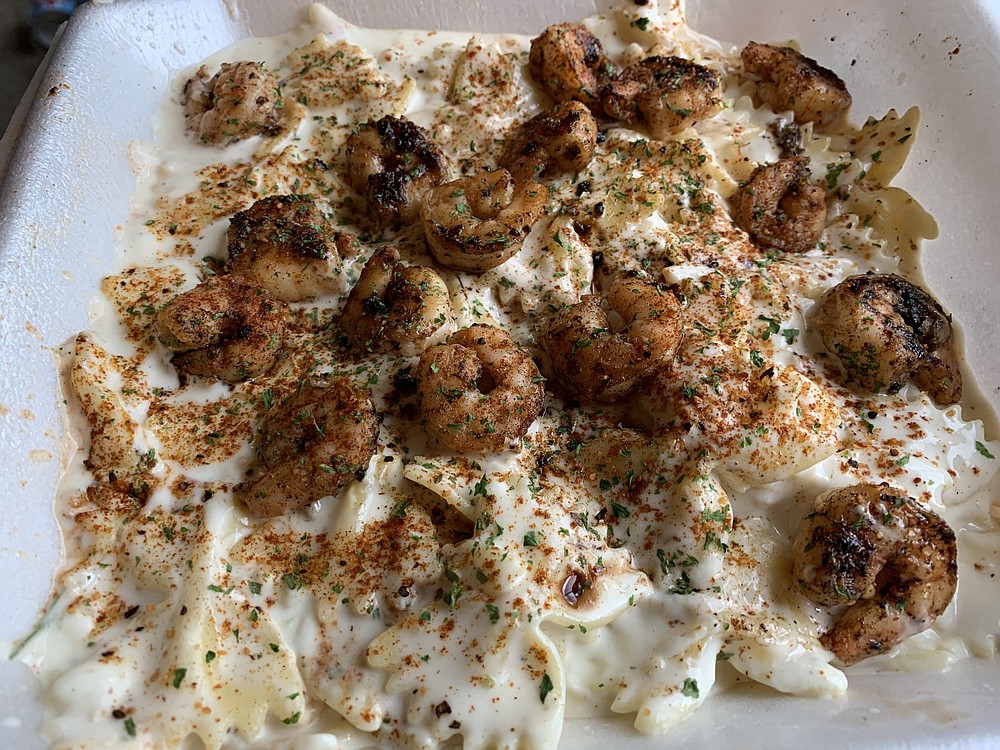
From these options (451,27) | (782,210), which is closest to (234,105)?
(451,27)

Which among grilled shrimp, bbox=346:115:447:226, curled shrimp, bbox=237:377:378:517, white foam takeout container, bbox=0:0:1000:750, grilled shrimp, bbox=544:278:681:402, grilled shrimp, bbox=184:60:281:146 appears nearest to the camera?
white foam takeout container, bbox=0:0:1000:750

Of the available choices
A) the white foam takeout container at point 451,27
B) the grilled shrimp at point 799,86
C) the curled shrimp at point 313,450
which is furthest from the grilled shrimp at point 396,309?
the grilled shrimp at point 799,86

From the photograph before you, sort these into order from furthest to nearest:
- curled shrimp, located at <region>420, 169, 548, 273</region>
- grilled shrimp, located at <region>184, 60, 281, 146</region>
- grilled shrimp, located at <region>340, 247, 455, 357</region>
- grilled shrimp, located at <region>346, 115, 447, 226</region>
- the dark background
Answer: the dark background, grilled shrimp, located at <region>184, 60, 281, 146</region>, grilled shrimp, located at <region>346, 115, 447, 226</region>, curled shrimp, located at <region>420, 169, 548, 273</region>, grilled shrimp, located at <region>340, 247, 455, 357</region>

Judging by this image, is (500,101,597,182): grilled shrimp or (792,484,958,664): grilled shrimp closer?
(792,484,958,664): grilled shrimp

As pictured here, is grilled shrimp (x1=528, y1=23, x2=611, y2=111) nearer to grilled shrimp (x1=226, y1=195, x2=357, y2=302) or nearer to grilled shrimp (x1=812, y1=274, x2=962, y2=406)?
grilled shrimp (x1=226, y1=195, x2=357, y2=302)

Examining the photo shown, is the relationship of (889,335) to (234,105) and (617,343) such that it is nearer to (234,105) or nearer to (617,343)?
(617,343)

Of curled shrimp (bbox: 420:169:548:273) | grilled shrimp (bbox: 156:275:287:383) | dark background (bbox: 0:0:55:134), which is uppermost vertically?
curled shrimp (bbox: 420:169:548:273)

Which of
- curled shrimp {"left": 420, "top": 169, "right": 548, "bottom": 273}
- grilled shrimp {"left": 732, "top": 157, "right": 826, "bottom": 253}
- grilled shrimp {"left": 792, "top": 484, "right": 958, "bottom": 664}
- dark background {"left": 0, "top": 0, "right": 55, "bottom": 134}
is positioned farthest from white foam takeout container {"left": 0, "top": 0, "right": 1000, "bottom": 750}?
dark background {"left": 0, "top": 0, "right": 55, "bottom": 134}
